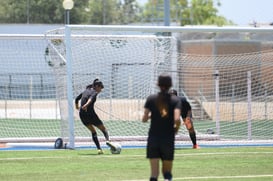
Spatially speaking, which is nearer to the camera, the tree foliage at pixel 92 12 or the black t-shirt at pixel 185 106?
the black t-shirt at pixel 185 106

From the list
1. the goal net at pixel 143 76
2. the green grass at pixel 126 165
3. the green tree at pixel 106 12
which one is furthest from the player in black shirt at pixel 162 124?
the green tree at pixel 106 12

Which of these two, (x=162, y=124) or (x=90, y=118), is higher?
(x=162, y=124)

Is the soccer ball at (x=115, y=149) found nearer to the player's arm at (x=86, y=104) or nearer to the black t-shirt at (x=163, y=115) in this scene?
the player's arm at (x=86, y=104)

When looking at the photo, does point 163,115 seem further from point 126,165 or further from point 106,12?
point 106,12

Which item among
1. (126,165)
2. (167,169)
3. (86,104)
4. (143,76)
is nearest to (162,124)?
(167,169)

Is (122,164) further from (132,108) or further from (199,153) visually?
(132,108)

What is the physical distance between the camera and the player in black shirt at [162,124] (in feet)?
40.9

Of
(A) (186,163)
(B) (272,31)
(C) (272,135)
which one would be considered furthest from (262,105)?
(A) (186,163)

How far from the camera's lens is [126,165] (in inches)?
721

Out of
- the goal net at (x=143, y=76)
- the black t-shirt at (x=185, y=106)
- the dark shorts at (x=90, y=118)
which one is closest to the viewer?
the dark shorts at (x=90, y=118)

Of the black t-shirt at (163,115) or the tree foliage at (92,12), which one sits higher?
the tree foliage at (92,12)

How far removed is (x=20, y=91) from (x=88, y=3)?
34453 mm

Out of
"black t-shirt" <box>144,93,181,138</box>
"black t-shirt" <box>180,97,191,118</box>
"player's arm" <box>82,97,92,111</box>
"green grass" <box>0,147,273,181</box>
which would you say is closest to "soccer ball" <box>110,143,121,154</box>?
"green grass" <box>0,147,273,181</box>

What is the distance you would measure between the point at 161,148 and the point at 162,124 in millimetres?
369
